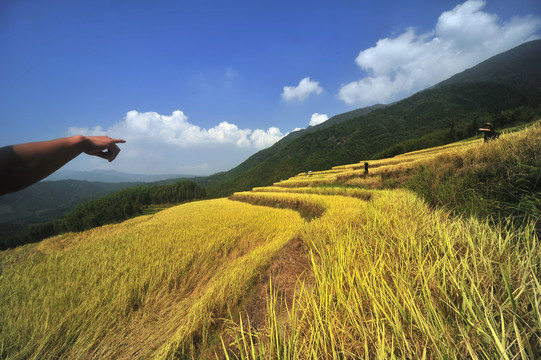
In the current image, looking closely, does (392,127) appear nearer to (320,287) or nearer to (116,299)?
(320,287)

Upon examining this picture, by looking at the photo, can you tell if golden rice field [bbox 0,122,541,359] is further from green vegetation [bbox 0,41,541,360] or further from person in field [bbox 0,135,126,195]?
person in field [bbox 0,135,126,195]

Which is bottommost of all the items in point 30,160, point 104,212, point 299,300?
point 299,300

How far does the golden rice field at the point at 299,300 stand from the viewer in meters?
0.95

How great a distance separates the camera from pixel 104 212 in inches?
2048

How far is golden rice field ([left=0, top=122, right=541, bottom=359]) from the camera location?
37.2 inches

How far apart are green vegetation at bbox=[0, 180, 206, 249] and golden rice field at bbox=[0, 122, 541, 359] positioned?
62.2m

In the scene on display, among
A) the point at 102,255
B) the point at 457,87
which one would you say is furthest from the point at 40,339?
the point at 457,87

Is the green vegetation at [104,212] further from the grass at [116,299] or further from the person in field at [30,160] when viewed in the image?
the person in field at [30,160]

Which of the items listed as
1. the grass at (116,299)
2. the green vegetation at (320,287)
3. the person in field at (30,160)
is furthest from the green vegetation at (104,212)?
the person in field at (30,160)

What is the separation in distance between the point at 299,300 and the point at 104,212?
70.4 meters

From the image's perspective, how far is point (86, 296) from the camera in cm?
207

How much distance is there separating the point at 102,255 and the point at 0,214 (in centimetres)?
27473

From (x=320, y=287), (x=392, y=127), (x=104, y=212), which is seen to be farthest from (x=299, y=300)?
(x=392, y=127)

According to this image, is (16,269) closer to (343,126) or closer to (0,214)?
(343,126)
